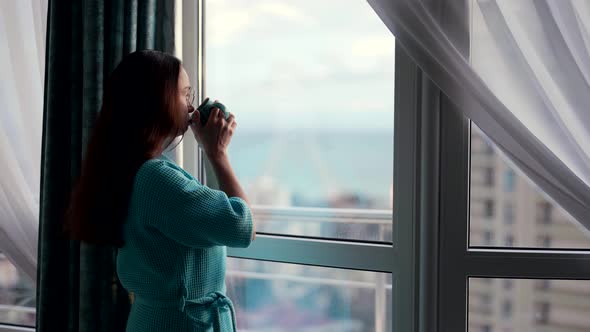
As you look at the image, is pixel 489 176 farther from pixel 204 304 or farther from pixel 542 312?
pixel 204 304

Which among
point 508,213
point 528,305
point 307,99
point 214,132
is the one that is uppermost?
point 307,99

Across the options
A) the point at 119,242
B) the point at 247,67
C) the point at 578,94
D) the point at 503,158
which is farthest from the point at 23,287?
the point at 578,94

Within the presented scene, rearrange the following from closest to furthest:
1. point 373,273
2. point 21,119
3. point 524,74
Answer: point 524,74
point 373,273
point 21,119

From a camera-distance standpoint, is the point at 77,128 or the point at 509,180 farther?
the point at 77,128

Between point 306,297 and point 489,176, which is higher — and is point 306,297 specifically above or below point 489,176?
below

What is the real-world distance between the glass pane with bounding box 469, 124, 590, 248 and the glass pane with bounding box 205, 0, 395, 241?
9.5 inches

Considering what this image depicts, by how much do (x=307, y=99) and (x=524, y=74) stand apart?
0.62 metres

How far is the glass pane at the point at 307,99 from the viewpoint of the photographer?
1.67m

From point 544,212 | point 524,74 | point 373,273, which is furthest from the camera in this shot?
point 373,273

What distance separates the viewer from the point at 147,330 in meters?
1.33

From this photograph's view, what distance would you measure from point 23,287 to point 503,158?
1756 millimetres

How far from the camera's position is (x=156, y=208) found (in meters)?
1.27

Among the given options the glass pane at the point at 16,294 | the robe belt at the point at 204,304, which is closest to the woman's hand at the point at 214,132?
the robe belt at the point at 204,304

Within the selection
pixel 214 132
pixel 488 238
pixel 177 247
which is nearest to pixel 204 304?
pixel 177 247
